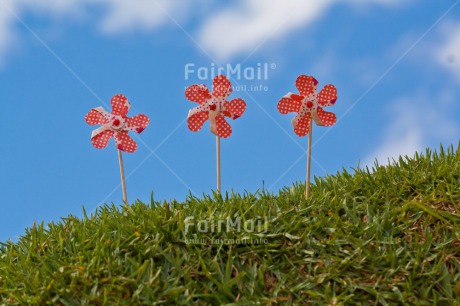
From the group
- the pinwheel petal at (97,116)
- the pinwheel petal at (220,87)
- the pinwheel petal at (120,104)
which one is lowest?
the pinwheel petal at (97,116)

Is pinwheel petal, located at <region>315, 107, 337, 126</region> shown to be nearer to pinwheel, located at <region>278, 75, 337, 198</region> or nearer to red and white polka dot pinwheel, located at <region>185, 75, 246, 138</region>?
pinwheel, located at <region>278, 75, 337, 198</region>

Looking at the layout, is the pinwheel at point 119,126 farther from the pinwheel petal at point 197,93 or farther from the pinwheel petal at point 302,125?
the pinwheel petal at point 302,125

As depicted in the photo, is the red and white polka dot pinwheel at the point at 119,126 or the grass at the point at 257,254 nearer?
the grass at the point at 257,254

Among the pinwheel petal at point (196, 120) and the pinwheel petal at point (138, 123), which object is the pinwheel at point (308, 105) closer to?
the pinwheel petal at point (196, 120)

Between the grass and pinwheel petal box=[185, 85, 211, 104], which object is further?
pinwheel petal box=[185, 85, 211, 104]

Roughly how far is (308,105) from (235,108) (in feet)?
1.70

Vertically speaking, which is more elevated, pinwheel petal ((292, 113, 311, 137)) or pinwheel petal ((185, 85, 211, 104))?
pinwheel petal ((185, 85, 211, 104))

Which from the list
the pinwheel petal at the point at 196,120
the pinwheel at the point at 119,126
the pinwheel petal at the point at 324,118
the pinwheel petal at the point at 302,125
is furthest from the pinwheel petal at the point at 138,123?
the pinwheel petal at the point at 324,118

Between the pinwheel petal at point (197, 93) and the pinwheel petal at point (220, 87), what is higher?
the pinwheel petal at point (220, 87)

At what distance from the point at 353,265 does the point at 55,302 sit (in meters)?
1.77

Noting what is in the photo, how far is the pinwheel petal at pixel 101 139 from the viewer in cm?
458

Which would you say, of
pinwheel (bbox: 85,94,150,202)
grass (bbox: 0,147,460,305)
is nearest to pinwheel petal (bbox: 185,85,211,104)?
pinwheel (bbox: 85,94,150,202)

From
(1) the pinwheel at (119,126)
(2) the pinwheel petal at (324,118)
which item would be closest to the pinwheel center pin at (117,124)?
(1) the pinwheel at (119,126)

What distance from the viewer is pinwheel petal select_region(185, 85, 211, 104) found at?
4.56 meters
